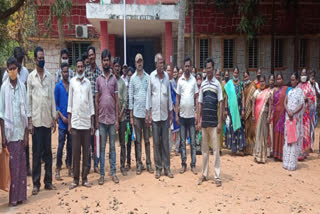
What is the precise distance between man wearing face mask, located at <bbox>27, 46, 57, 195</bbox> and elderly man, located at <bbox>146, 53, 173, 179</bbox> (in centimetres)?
177

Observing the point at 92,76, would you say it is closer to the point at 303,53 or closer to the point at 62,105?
the point at 62,105

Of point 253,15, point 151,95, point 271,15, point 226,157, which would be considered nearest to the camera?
point 151,95

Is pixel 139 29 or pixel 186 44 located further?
pixel 186 44

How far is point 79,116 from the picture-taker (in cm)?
542

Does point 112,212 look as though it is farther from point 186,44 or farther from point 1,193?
point 186,44

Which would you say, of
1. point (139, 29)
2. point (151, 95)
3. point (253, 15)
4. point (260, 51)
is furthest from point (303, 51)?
point (151, 95)

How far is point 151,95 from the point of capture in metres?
6.09

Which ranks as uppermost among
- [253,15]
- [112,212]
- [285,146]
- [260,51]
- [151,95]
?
[253,15]

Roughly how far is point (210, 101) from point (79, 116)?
7.54ft

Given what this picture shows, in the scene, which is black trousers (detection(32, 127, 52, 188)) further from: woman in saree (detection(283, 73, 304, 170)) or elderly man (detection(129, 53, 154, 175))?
woman in saree (detection(283, 73, 304, 170))

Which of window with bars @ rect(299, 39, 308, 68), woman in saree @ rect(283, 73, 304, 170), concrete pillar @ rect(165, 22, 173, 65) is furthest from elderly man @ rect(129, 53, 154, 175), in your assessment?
window with bars @ rect(299, 39, 308, 68)

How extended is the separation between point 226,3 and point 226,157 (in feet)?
31.2

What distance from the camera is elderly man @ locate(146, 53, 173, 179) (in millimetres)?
6000

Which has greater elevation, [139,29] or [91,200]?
[139,29]
